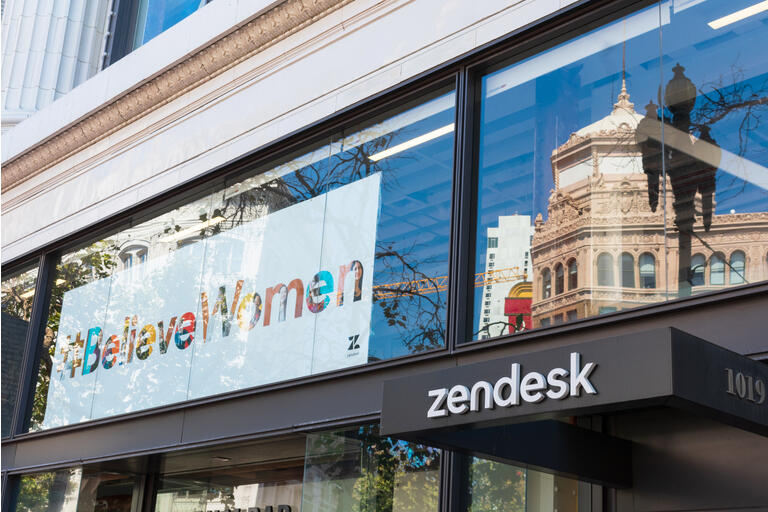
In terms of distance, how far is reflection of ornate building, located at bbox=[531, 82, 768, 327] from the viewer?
246 inches

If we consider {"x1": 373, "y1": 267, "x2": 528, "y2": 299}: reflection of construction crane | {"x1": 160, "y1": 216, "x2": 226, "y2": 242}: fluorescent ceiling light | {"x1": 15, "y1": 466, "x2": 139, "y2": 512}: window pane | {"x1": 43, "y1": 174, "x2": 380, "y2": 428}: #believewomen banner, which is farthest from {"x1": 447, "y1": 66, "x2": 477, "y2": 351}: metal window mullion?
{"x1": 15, "y1": 466, "x2": 139, "y2": 512}: window pane

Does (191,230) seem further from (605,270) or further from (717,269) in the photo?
(717,269)

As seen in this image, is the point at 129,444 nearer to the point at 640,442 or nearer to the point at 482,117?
the point at 482,117

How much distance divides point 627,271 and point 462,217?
5.69 ft

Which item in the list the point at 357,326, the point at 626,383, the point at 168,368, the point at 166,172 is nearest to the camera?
the point at 626,383

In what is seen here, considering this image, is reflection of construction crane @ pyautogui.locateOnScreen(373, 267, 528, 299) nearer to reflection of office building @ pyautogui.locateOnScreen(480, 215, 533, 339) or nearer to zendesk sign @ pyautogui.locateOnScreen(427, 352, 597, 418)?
reflection of office building @ pyautogui.locateOnScreen(480, 215, 533, 339)

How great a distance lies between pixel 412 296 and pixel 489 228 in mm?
923

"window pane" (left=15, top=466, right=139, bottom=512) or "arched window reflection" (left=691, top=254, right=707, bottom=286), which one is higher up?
"arched window reflection" (left=691, top=254, right=707, bottom=286)

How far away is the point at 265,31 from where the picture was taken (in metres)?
10.9

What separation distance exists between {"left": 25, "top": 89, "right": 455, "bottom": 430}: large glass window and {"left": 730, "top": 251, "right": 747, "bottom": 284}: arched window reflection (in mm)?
2532

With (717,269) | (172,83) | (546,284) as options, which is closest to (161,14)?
(172,83)

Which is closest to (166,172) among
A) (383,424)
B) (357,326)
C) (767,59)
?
(357,326)

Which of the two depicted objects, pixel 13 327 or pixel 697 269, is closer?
pixel 697 269

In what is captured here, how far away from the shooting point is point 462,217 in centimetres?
808
